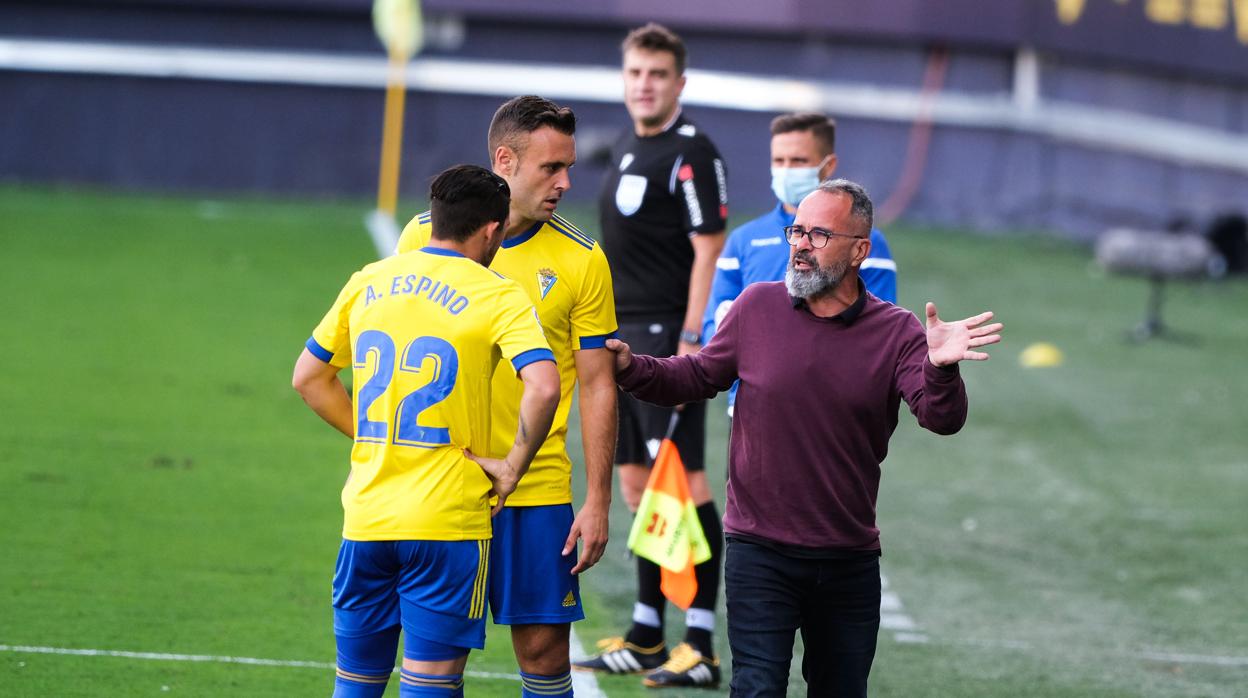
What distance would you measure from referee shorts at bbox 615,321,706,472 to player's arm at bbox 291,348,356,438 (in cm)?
208

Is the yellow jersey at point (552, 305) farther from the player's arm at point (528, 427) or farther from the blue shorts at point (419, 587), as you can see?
the blue shorts at point (419, 587)

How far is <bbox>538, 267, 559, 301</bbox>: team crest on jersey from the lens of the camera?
189 inches

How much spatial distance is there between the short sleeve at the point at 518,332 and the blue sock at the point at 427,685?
0.86 meters

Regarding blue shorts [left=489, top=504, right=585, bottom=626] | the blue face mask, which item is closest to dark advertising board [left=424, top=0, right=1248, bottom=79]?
the blue face mask

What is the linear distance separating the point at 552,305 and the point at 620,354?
25 centimetres

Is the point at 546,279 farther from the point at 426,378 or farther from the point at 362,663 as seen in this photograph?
the point at 362,663

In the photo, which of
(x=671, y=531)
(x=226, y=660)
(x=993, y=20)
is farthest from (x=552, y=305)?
(x=993, y=20)

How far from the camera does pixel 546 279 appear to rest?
15.8 feet

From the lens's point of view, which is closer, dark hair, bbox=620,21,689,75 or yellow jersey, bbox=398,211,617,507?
yellow jersey, bbox=398,211,617,507

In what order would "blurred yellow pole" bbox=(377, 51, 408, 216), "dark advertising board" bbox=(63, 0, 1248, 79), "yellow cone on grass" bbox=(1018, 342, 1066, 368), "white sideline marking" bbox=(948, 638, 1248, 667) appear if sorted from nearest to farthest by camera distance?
"white sideline marking" bbox=(948, 638, 1248, 667) < "yellow cone on grass" bbox=(1018, 342, 1066, 368) < "dark advertising board" bbox=(63, 0, 1248, 79) < "blurred yellow pole" bbox=(377, 51, 408, 216)

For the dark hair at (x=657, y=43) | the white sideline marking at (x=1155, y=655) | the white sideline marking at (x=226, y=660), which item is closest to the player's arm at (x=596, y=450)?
the white sideline marking at (x=226, y=660)

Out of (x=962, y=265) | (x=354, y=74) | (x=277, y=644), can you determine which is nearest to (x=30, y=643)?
(x=277, y=644)

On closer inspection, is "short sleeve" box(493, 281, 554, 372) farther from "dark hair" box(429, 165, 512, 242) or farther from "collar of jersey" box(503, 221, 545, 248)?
"collar of jersey" box(503, 221, 545, 248)

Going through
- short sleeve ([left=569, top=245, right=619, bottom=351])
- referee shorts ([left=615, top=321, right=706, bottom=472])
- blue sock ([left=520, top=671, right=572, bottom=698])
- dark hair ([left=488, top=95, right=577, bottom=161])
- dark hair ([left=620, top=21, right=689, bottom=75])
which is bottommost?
blue sock ([left=520, top=671, right=572, bottom=698])
